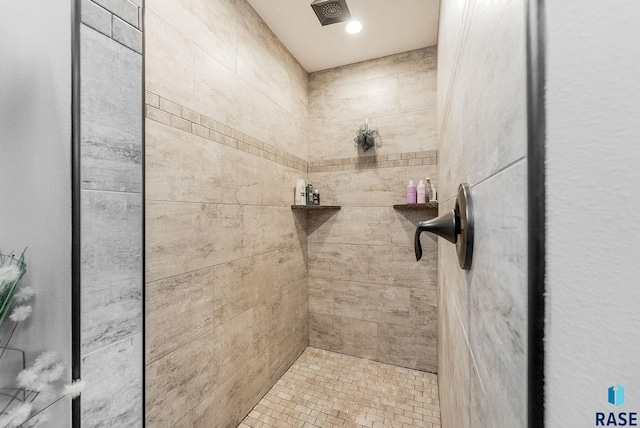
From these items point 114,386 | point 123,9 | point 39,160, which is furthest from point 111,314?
point 123,9

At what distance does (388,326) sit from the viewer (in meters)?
2.08

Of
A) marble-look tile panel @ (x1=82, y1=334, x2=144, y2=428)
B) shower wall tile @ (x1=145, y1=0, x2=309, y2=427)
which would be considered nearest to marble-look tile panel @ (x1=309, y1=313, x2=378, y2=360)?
shower wall tile @ (x1=145, y1=0, x2=309, y2=427)

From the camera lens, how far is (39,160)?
0.64m

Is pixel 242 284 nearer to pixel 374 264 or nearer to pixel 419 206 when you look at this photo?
pixel 374 264

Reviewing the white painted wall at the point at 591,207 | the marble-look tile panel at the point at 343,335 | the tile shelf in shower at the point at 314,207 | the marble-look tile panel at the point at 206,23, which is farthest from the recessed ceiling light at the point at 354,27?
the marble-look tile panel at the point at 343,335

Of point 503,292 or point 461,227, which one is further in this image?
point 461,227

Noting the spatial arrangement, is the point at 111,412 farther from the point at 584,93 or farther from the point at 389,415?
the point at 389,415

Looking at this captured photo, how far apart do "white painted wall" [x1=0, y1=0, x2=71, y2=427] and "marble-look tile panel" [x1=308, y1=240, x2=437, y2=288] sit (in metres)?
1.73

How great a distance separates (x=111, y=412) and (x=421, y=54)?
2616 mm

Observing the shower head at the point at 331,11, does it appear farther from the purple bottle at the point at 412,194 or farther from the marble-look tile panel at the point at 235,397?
the marble-look tile panel at the point at 235,397

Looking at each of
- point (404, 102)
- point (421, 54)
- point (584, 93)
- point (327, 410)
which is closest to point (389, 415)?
point (327, 410)

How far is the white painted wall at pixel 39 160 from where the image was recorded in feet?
1.94

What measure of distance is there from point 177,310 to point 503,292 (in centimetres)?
120

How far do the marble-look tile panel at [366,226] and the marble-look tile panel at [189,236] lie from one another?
0.92 metres
